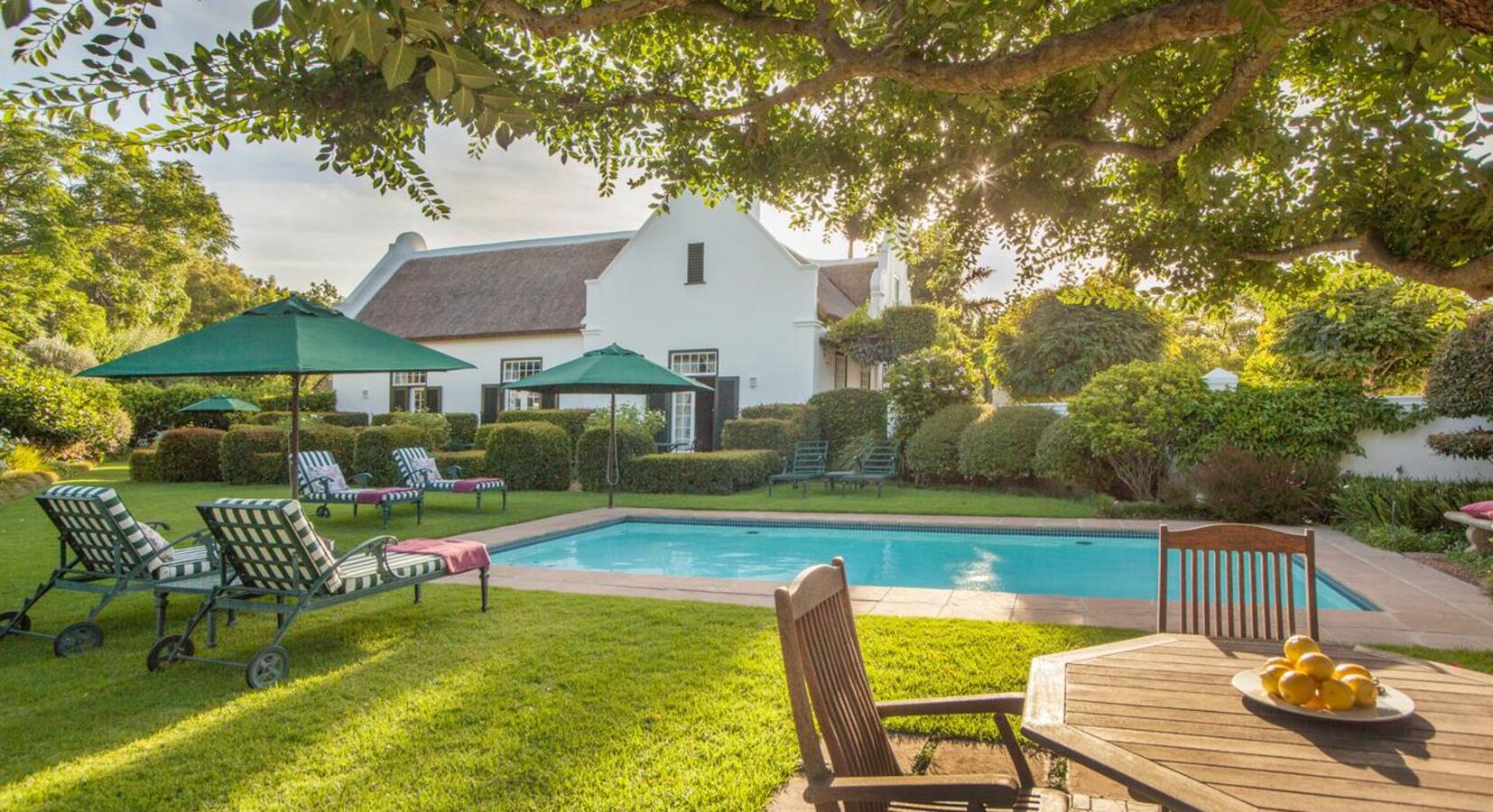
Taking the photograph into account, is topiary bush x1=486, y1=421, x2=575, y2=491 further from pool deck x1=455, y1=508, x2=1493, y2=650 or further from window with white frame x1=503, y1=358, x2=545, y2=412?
pool deck x1=455, y1=508, x2=1493, y2=650

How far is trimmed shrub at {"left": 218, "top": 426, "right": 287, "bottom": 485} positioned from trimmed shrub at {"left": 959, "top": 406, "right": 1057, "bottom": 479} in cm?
1387

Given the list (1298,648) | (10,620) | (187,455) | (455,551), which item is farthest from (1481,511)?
(187,455)

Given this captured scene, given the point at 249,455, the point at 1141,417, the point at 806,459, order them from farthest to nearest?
the point at 806,459 < the point at 249,455 < the point at 1141,417

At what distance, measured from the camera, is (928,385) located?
16391 millimetres

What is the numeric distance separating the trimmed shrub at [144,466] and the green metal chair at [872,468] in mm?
14609

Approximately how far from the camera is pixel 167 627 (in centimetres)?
562

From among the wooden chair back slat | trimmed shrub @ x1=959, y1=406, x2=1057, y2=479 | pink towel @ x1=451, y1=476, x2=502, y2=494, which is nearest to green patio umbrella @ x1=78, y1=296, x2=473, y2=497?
pink towel @ x1=451, y1=476, x2=502, y2=494

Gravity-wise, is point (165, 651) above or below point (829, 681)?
below

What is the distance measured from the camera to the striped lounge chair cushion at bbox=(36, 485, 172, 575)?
16.3 feet

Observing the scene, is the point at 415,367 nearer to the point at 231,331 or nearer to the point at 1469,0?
the point at 231,331

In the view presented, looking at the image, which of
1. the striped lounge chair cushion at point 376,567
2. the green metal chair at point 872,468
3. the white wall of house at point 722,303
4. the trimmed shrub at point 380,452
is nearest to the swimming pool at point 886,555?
the striped lounge chair cushion at point 376,567

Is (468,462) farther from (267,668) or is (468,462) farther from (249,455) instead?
(267,668)

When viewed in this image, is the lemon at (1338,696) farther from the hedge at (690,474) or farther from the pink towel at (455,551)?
the hedge at (690,474)

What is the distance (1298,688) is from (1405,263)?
472 cm
